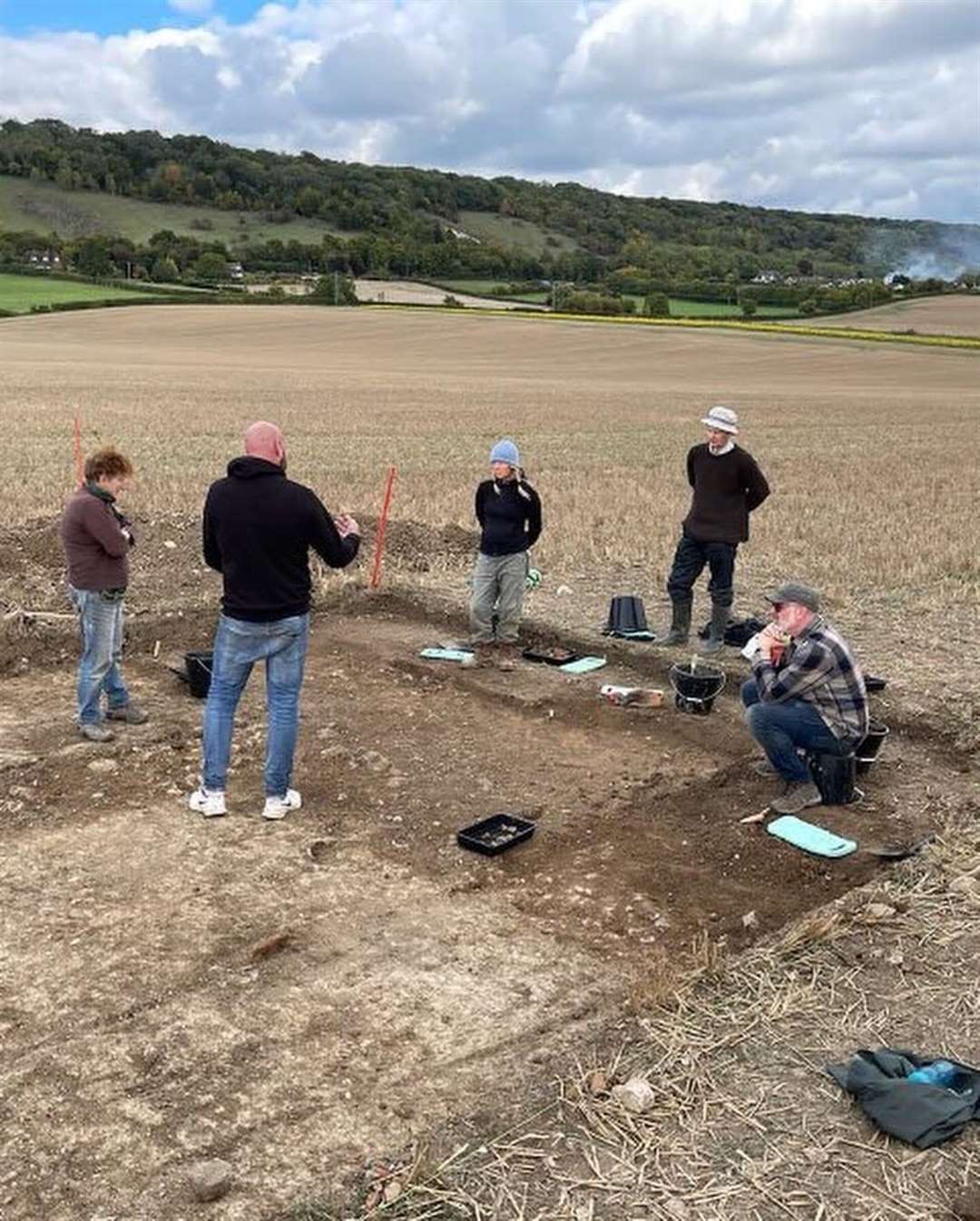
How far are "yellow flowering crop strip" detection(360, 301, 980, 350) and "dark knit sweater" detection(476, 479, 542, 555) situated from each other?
191 ft

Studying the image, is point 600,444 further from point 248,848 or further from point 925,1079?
point 925,1079

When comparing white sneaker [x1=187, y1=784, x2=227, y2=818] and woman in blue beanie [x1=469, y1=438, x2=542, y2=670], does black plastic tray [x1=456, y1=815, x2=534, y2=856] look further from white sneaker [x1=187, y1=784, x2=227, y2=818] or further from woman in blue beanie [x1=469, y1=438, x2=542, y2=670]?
woman in blue beanie [x1=469, y1=438, x2=542, y2=670]

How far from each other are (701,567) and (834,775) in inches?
134

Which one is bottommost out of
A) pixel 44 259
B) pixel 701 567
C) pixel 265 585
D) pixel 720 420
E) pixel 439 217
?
pixel 701 567

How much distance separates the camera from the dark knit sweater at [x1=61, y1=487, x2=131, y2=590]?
7043 millimetres

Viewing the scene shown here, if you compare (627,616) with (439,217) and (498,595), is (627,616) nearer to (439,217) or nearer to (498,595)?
(498,595)

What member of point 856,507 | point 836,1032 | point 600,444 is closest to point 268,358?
point 600,444

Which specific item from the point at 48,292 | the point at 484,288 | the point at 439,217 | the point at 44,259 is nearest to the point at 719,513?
the point at 48,292

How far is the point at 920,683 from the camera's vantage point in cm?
859

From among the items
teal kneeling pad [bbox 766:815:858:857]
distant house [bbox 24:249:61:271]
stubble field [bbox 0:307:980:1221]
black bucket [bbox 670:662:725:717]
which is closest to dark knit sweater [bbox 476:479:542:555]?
stubble field [bbox 0:307:980:1221]

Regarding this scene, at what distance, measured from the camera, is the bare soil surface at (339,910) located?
385cm

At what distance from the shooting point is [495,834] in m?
6.07

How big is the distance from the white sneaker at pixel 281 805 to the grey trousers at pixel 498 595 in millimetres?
3383

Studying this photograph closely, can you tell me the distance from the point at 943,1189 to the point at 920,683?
5.39 m
